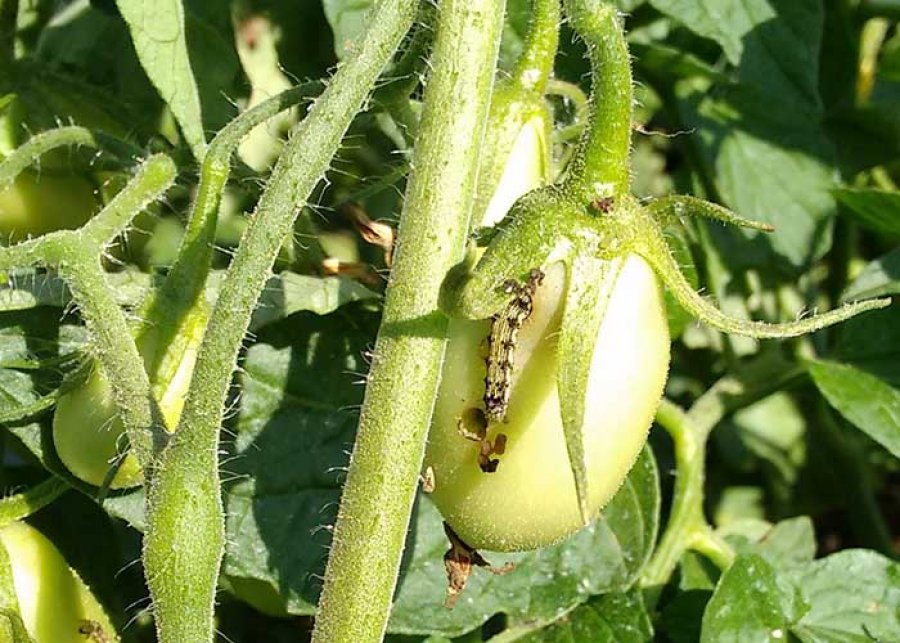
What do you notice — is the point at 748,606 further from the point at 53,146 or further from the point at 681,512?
the point at 53,146

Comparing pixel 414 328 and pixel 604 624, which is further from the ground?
pixel 414 328

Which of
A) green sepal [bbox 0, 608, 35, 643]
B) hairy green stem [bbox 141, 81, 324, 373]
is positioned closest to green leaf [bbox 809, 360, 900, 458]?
hairy green stem [bbox 141, 81, 324, 373]

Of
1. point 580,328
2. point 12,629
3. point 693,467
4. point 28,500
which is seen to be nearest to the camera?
point 580,328

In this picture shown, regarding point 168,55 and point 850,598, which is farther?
point 850,598

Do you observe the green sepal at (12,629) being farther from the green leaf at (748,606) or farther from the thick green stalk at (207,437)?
the green leaf at (748,606)

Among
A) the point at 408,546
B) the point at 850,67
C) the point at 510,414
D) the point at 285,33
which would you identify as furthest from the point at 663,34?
the point at 510,414

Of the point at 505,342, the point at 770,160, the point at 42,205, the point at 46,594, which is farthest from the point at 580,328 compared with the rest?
the point at 770,160
